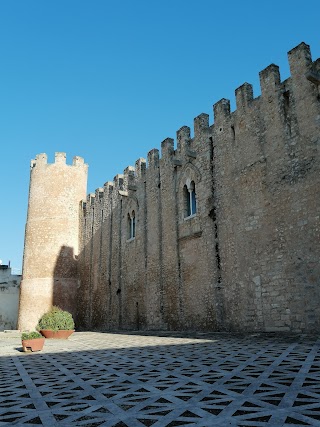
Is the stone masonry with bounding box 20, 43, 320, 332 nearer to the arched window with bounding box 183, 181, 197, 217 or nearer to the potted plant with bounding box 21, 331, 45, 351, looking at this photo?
the arched window with bounding box 183, 181, 197, 217

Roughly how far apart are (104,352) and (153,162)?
10.6 m

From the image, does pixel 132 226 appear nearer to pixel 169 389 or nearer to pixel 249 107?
pixel 249 107

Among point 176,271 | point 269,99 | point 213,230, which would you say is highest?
point 269,99

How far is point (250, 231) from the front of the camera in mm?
11445

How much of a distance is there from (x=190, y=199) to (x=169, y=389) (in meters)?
10.8

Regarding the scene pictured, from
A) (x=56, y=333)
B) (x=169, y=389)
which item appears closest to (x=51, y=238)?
(x=56, y=333)

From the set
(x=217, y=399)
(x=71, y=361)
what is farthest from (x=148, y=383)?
(x=71, y=361)

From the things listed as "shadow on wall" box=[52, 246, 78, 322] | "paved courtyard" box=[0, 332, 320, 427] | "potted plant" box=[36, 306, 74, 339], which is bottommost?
"paved courtyard" box=[0, 332, 320, 427]

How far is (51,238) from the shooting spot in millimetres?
22891

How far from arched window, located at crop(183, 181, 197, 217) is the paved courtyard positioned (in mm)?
7481

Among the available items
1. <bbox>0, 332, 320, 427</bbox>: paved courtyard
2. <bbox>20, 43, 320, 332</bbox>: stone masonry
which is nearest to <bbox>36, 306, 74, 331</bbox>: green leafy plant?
<bbox>20, 43, 320, 332</bbox>: stone masonry

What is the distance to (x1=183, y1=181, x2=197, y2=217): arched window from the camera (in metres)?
14.5

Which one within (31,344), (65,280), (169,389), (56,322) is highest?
(65,280)

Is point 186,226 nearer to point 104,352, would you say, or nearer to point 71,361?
point 104,352
